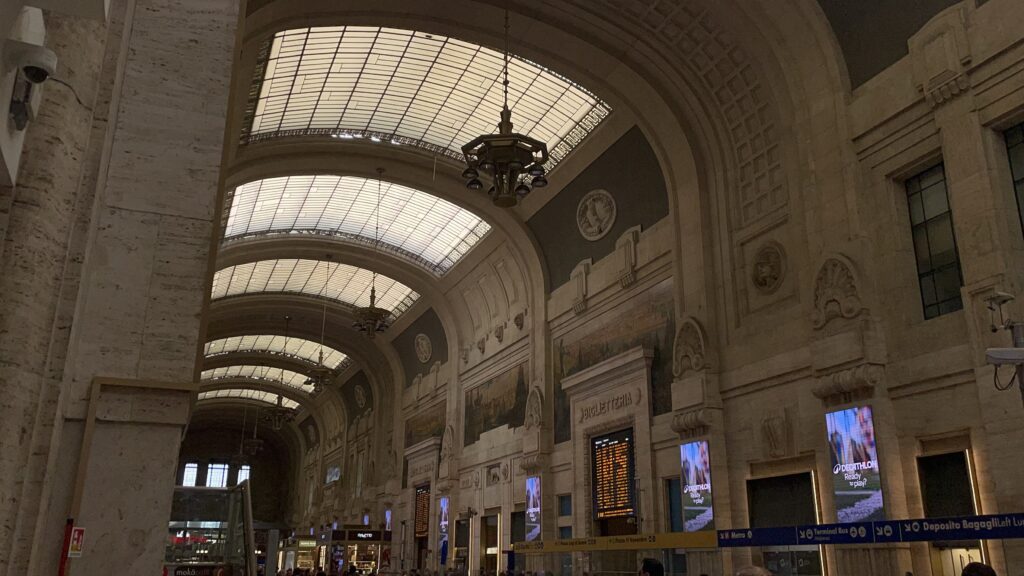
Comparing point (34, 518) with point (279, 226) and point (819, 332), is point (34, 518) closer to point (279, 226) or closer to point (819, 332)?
point (819, 332)

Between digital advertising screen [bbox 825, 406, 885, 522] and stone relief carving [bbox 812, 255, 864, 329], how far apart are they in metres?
1.37

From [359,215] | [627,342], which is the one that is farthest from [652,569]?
[359,215]

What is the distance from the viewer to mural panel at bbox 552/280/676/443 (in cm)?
1588

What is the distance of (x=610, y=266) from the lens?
18141 millimetres

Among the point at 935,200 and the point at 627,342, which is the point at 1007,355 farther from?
the point at 627,342

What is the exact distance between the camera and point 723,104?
15.0 metres

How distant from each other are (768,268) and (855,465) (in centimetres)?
381

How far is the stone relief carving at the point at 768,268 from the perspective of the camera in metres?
13.3

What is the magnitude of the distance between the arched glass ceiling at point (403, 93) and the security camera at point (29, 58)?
45.7 ft


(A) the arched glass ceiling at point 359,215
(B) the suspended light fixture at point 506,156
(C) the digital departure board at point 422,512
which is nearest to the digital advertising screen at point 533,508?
(A) the arched glass ceiling at point 359,215

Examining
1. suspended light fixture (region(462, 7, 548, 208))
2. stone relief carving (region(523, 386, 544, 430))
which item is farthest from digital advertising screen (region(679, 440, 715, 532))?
stone relief carving (region(523, 386, 544, 430))

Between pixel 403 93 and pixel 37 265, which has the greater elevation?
pixel 403 93

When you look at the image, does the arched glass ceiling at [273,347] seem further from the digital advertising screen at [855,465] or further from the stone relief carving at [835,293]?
the digital advertising screen at [855,465]

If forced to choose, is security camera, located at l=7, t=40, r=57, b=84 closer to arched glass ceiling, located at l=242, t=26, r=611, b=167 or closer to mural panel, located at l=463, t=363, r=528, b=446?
arched glass ceiling, located at l=242, t=26, r=611, b=167
